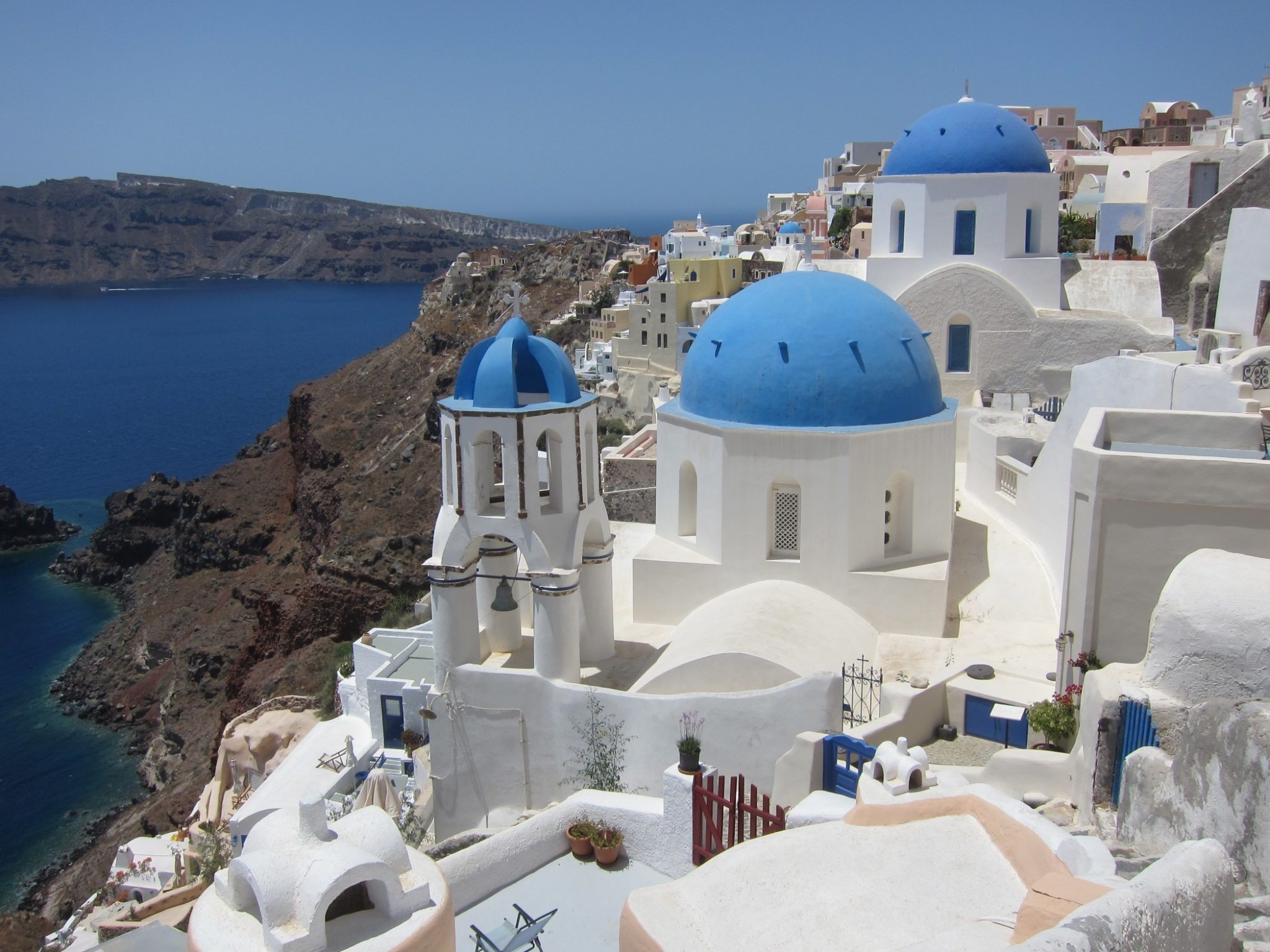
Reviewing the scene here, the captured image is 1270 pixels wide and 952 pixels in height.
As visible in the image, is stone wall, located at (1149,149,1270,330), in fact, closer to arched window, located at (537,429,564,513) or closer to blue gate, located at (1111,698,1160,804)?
arched window, located at (537,429,564,513)

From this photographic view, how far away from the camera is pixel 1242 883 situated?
5.77 metres

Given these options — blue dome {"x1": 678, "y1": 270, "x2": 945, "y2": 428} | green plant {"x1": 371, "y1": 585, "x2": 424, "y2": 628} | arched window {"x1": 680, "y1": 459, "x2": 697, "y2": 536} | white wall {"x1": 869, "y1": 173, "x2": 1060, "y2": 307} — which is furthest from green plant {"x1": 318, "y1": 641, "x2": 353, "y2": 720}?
white wall {"x1": 869, "y1": 173, "x2": 1060, "y2": 307}

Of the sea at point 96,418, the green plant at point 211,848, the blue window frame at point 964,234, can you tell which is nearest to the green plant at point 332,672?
the green plant at point 211,848

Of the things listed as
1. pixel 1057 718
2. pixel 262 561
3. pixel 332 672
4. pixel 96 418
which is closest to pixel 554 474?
pixel 1057 718

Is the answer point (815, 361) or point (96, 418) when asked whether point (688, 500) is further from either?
point (96, 418)

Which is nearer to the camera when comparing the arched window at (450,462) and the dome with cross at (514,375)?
the dome with cross at (514,375)

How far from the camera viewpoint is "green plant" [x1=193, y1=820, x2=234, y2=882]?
15383mm

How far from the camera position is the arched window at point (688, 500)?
13578 millimetres

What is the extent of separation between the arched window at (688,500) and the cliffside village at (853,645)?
1.5 inches

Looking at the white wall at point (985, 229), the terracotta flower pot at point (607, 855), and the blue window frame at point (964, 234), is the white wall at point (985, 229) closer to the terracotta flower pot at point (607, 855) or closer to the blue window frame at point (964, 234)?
the blue window frame at point (964, 234)

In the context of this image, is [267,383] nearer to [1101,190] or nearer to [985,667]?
[1101,190]

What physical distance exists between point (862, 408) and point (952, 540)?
9.94ft

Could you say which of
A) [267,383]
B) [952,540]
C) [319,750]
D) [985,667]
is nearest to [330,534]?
[319,750]

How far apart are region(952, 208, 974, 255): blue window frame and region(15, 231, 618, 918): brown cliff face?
19.9 m
